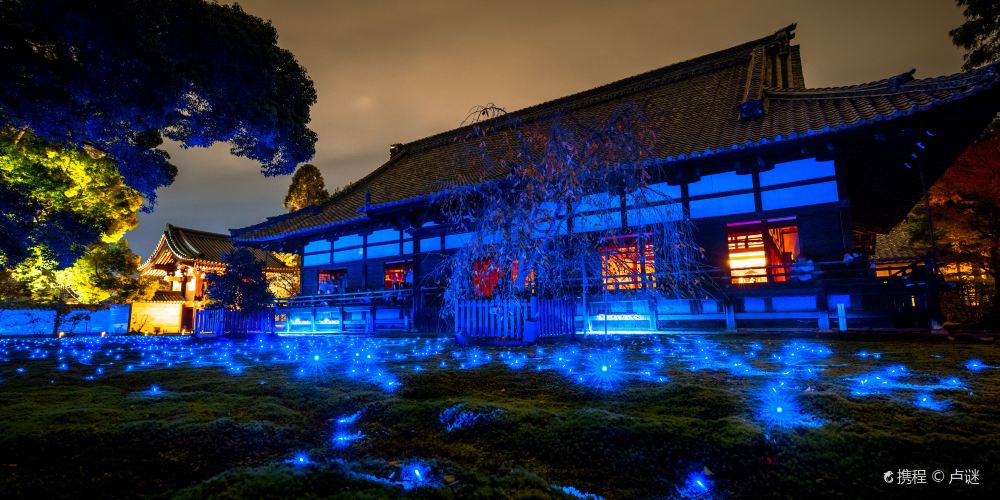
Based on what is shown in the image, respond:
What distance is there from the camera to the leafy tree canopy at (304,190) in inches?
1002

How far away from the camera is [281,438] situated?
2693 millimetres

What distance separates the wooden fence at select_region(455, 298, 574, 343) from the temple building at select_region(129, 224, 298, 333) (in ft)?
64.6

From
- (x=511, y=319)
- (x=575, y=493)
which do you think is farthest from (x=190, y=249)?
(x=575, y=493)

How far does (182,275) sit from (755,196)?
32.0 metres

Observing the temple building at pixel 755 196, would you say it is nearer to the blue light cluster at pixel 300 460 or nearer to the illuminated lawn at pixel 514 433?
the illuminated lawn at pixel 514 433

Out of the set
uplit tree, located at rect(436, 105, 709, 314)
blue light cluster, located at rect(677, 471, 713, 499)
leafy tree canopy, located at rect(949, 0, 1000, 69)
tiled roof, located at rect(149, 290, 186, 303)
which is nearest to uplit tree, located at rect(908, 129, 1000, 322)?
leafy tree canopy, located at rect(949, 0, 1000, 69)

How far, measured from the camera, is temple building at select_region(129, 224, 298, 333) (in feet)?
81.3

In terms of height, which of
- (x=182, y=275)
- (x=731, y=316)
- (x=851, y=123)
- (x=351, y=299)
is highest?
(x=851, y=123)

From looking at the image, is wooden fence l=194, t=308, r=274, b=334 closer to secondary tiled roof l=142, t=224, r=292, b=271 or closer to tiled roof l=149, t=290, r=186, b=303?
secondary tiled roof l=142, t=224, r=292, b=271

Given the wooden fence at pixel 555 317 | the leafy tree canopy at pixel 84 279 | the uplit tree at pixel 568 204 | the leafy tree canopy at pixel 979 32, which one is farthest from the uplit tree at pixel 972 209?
the leafy tree canopy at pixel 84 279

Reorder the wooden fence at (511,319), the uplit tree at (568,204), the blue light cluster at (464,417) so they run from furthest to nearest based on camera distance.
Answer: the wooden fence at (511,319) → the uplit tree at (568,204) → the blue light cluster at (464,417)

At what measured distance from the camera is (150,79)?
19.6 feet

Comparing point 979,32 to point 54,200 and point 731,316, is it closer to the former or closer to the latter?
point 731,316

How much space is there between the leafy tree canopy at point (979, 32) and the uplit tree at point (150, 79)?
2050cm
